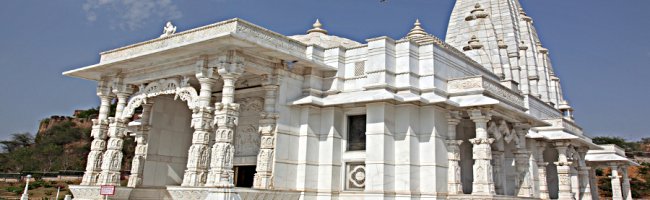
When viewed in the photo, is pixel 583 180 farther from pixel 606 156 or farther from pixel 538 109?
pixel 606 156

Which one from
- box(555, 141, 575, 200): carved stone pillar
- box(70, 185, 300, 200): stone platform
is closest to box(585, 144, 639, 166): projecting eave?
box(555, 141, 575, 200): carved stone pillar

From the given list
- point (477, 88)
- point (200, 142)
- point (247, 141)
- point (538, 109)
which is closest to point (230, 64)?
point (200, 142)

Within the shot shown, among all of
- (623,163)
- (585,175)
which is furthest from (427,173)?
(623,163)

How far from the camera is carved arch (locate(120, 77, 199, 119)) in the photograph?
1548 centimetres

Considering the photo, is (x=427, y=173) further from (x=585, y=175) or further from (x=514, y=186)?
(x=585, y=175)

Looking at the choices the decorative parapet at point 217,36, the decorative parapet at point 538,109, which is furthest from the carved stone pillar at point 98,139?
the decorative parapet at point 538,109

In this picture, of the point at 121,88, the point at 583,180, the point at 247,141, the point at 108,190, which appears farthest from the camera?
the point at 583,180

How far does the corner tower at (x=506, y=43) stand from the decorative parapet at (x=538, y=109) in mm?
1308

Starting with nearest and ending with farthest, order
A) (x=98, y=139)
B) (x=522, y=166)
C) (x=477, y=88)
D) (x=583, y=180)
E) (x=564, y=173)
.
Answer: (x=477, y=88) < (x=98, y=139) < (x=522, y=166) < (x=564, y=173) < (x=583, y=180)

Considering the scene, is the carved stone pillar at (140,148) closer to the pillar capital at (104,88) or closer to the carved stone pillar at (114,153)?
the carved stone pillar at (114,153)

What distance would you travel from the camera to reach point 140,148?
18.3 m

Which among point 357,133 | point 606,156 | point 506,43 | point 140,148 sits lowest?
point 140,148

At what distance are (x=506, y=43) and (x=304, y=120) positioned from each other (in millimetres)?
17583

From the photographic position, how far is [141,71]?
690 inches
